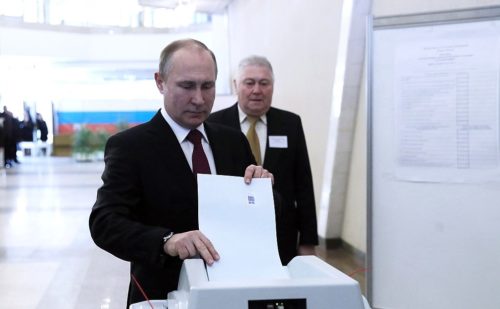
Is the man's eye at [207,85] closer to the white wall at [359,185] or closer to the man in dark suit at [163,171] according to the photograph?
the man in dark suit at [163,171]

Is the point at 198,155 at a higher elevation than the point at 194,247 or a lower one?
higher

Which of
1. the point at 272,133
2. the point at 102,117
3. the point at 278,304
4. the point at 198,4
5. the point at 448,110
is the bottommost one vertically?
the point at 278,304

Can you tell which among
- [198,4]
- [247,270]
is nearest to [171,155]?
[247,270]

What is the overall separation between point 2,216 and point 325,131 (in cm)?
537

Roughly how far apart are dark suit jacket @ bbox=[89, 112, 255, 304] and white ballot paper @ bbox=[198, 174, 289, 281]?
0.53 feet

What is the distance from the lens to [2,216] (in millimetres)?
9367

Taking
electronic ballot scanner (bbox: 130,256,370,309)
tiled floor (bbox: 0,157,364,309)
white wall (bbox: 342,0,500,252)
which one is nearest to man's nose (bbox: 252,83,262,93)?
electronic ballot scanner (bbox: 130,256,370,309)

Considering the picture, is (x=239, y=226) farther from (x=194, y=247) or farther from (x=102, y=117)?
(x=102, y=117)

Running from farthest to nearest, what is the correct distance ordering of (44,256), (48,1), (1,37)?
(48,1)
(1,37)
(44,256)

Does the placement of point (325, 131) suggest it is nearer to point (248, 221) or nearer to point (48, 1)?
point (248, 221)

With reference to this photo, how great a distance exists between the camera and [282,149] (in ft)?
10.6

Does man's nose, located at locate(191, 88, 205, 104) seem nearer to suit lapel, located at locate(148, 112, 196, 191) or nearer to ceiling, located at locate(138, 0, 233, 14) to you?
suit lapel, located at locate(148, 112, 196, 191)

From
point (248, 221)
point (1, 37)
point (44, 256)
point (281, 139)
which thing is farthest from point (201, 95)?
point (1, 37)

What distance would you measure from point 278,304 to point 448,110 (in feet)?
7.05
